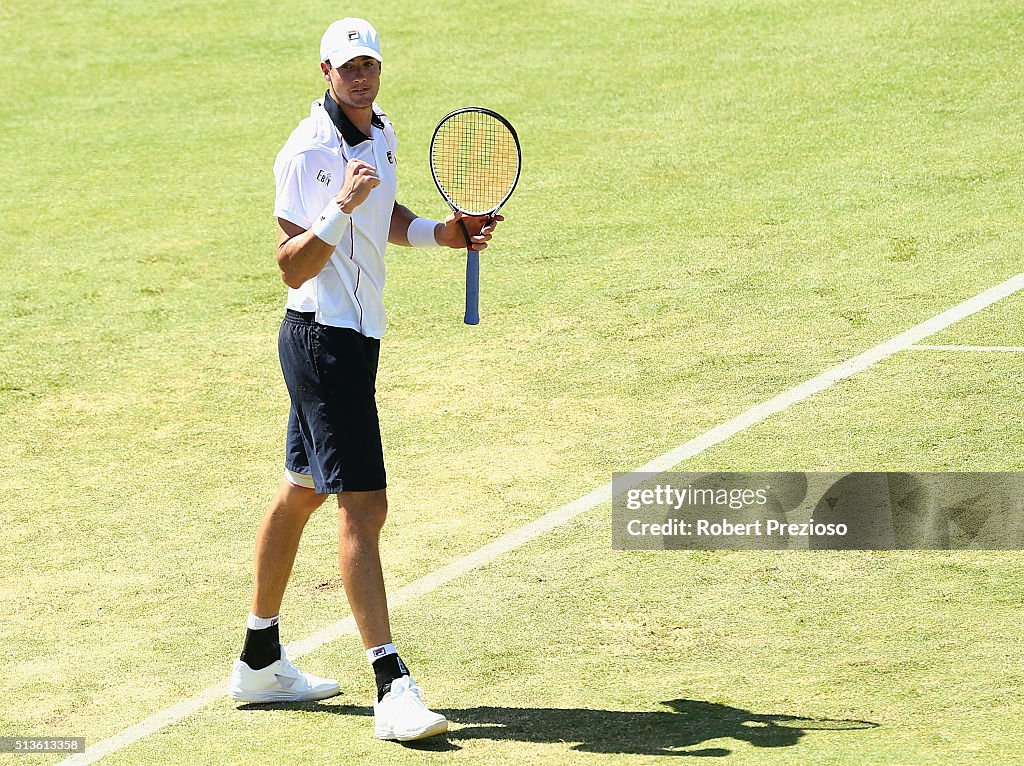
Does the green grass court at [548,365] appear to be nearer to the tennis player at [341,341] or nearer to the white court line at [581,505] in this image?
the white court line at [581,505]

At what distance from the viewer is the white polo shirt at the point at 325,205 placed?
5.70 meters

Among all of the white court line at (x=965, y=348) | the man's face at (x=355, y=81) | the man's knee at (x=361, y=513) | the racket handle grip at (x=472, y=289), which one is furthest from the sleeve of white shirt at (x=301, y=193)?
the white court line at (x=965, y=348)

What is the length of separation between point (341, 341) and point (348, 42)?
42.5 inches

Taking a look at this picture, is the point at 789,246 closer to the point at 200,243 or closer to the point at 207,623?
the point at 200,243

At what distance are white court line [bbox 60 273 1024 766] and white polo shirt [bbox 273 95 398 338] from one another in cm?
151

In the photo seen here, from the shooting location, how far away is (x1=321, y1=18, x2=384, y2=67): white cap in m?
5.72

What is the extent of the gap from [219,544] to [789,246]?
5153 millimetres

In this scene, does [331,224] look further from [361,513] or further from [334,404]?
[361,513]

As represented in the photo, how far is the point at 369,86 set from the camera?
19.1 feet

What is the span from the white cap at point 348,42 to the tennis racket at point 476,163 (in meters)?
0.84

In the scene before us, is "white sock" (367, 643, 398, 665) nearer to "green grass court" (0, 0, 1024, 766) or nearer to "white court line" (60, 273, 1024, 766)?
"green grass court" (0, 0, 1024, 766)

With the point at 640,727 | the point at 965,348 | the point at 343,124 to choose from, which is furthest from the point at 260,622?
the point at 965,348

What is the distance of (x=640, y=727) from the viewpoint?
5598 mm
